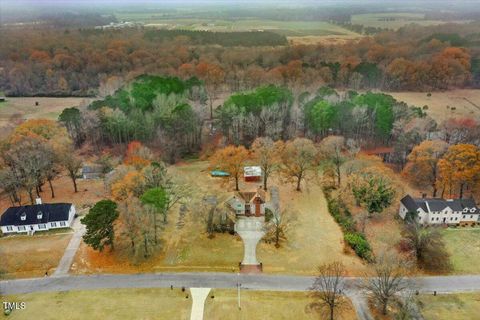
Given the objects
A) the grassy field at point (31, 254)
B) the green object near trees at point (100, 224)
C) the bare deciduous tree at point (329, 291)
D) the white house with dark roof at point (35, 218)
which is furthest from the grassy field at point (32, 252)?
the bare deciduous tree at point (329, 291)

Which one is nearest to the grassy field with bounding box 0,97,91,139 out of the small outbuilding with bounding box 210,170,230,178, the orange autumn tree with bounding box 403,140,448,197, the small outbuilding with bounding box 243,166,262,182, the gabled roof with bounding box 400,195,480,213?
the small outbuilding with bounding box 210,170,230,178

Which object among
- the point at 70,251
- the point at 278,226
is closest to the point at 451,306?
the point at 278,226

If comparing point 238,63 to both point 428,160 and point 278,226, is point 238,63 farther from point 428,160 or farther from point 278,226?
point 278,226

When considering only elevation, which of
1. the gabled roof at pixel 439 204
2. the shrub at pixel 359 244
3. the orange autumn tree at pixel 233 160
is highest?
the orange autumn tree at pixel 233 160

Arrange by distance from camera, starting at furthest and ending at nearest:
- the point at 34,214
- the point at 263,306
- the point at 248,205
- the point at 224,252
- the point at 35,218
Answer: the point at 248,205
the point at 34,214
the point at 35,218
the point at 224,252
the point at 263,306

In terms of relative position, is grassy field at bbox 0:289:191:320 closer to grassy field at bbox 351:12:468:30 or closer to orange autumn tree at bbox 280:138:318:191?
orange autumn tree at bbox 280:138:318:191

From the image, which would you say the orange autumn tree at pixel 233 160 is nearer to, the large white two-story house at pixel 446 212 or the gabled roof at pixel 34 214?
the gabled roof at pixel 34 214
